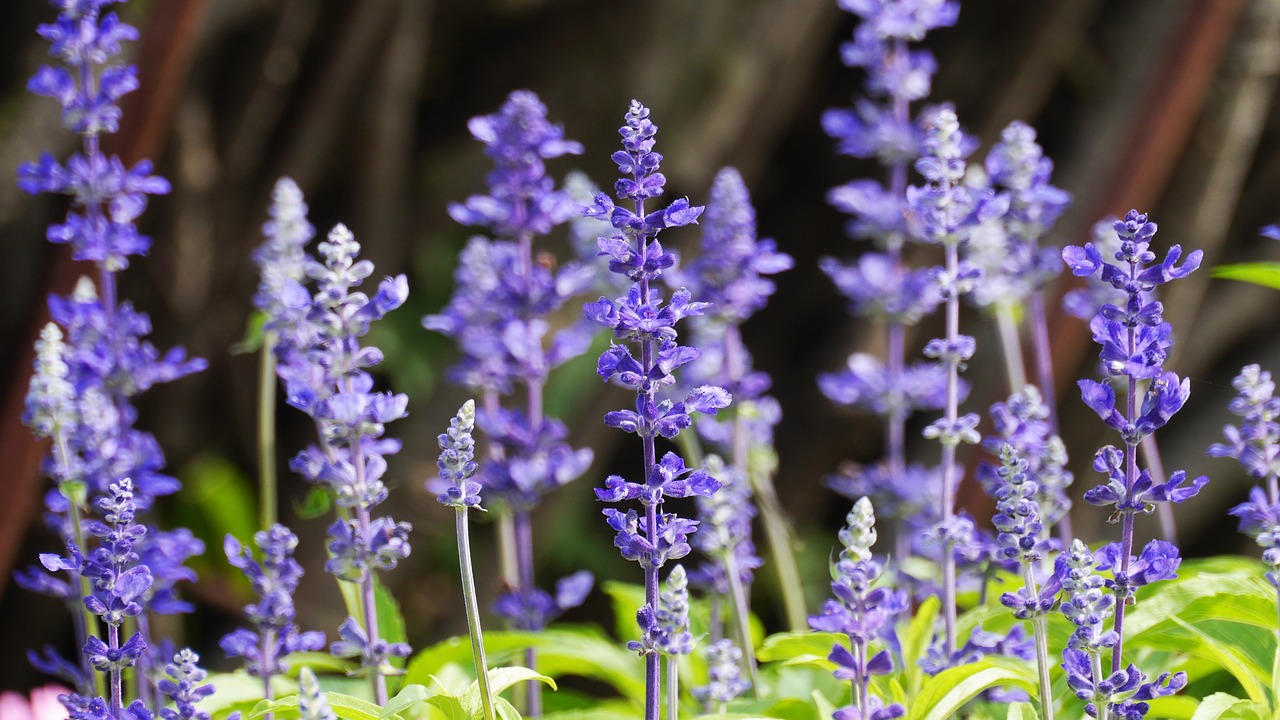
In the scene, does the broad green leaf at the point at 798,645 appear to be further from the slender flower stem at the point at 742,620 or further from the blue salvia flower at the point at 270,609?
the blue salvia flower at the point at 270,609

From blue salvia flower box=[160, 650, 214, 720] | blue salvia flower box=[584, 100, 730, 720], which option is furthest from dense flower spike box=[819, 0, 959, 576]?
blue salvia flower box=[160, 650, 214, 720]

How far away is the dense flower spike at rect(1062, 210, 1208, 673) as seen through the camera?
110 centimetres

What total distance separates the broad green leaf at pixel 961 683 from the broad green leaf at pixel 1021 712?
3 cm

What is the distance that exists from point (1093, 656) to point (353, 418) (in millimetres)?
778

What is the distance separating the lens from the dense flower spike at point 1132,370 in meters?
1.10

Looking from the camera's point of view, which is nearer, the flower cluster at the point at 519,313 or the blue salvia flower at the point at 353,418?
the blue salvia flower at the point at 353,418

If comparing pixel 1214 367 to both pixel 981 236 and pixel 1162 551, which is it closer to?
pixel 981 236

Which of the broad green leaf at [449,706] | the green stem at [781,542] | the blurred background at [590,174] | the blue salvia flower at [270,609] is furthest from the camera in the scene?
the blurred background at [590,174]

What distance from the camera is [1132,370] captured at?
109cm

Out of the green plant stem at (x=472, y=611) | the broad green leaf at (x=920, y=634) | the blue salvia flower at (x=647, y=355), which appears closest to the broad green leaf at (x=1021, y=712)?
the broad green leaf at (x=920, y=634)

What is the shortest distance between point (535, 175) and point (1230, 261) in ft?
9.55

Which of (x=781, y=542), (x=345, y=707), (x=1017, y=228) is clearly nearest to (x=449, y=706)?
(x=345, y=707)

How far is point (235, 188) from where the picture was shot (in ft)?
11.6

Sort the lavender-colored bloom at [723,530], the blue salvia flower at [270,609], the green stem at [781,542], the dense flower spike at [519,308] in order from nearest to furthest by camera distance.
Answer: the blue salvia flower at [270,609]
the lavender-colored bloom at [723,530]
the dense flower spike at [519,308]
the green stem at [781,542]
